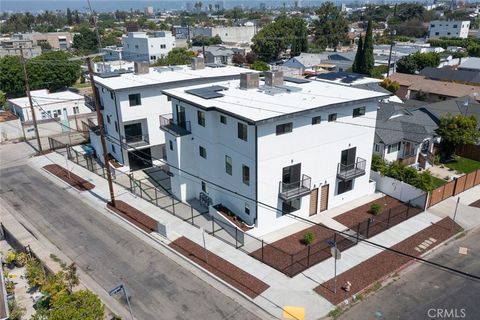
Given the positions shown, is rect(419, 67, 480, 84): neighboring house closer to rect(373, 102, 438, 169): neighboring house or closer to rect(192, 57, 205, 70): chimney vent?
rect(373, 102, 438, 169): neighboring house

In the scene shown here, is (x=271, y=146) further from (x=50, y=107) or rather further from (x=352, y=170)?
(x=50, y=107)

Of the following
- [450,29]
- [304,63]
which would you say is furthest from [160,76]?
[450,29]

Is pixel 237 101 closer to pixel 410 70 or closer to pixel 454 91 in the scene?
pixel 454 91

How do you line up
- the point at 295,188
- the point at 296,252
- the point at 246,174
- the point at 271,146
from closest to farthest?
Result: the point at 296,252, the point at 271,146, the point at 246,174, the point at 295,188

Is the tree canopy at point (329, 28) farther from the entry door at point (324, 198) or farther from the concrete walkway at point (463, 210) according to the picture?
the entry door at point (324, 198)

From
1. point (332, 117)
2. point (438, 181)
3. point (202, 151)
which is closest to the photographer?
point (332, 117)

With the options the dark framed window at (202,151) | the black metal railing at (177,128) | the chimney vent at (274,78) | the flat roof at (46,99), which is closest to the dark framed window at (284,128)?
the dark framed window at (202,151)

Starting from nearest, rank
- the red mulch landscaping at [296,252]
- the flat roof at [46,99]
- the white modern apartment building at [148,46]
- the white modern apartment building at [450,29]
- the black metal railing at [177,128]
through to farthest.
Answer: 1. the red mulch landscaping at [296,252]
2. the black metal railing at [177,128]
3. the flat roof at [46,99]
4. the white modern apartment building at [148,46]
5. the white modern apartment building at [450,29]

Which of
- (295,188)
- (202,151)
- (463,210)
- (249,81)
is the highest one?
(249,81)
